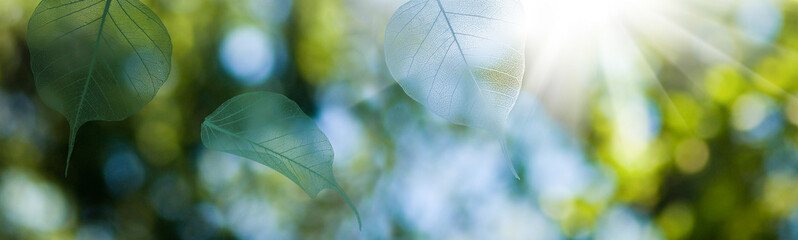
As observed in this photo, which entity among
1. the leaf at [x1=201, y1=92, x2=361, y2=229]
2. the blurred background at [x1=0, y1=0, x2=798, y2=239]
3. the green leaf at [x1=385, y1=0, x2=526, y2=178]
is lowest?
the blurred background at [x1=0, y1=0, x2=798, y2=239]

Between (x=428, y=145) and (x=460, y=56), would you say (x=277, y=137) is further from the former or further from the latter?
(x=428, y=145)

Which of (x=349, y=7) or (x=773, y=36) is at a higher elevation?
(x=349, y=7)

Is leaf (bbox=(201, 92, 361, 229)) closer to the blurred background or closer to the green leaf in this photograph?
the green leaf

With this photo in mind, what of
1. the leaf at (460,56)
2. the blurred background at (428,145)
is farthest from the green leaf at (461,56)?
the blurred background at (428,145)

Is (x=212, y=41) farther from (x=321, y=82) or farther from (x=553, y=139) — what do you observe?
(x=553, y=139)

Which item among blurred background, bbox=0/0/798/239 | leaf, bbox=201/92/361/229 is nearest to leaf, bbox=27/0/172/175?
leaf, bbox=201/92/361/229

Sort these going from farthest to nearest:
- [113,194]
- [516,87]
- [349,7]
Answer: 1. [113,194]
2. [349,7]
3. [516,87]

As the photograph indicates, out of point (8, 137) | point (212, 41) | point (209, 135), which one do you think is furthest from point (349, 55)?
point (209, 135)
